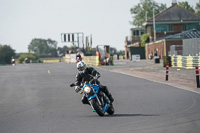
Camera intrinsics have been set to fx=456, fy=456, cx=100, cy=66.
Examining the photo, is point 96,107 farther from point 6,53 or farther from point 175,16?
point 6,53

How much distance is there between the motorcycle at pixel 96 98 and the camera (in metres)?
10.9

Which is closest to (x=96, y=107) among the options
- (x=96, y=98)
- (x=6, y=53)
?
(x=96, y=98)

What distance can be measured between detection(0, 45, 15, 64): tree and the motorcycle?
138391mm

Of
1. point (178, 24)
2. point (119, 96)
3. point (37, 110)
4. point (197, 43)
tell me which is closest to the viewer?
point (37, 110)

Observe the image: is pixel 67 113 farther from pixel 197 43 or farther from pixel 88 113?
pixel 197 43

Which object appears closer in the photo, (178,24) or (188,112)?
(188,112)

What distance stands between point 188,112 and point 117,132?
10.9 ft

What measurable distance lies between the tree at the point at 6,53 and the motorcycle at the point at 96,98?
138391 mm

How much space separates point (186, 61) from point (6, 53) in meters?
118

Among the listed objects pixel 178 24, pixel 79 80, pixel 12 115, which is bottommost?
pixel 12 115

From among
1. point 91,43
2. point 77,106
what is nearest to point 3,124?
point 77,106

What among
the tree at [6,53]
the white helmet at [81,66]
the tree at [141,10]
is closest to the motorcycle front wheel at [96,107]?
the white helmet at [81,66]

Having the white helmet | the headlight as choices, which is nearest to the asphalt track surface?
the headlight

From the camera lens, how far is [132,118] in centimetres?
1053
